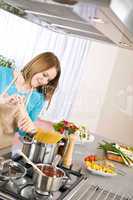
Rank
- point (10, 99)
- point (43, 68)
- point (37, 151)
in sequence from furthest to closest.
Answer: point (43, 68)
point (10, 99)
point (37, 151)

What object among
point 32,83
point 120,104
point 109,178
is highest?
point 32,83

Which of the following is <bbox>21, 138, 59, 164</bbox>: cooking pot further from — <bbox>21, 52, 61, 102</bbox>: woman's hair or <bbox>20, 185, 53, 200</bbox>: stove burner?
<bbox>21, 52, 61, 102</bbox>: woman's hair

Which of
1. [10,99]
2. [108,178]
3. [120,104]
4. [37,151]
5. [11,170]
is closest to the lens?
[11,170]

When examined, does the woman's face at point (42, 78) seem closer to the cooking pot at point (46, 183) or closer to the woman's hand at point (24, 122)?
the woman's hand at point (24, 122)

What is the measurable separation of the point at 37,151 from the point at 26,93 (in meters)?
0.60

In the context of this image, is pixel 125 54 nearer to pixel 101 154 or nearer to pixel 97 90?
pixel 97 90

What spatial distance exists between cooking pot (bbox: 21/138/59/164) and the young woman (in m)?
0.43

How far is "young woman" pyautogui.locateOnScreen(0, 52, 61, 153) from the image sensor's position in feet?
5.64

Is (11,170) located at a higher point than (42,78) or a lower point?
lower

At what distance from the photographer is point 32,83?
180cm

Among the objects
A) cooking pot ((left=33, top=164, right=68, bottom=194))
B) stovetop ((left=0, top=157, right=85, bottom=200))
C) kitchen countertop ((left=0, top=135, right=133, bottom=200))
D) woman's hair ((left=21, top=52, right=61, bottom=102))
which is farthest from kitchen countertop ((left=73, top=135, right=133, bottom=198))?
woman's hair ((left=21, top=52, right=61, bottom=102))

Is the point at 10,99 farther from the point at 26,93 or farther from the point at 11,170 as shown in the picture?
the point at 11,170

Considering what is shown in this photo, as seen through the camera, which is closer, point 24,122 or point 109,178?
point 109,178

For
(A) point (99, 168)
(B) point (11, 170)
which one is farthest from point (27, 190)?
(A) point (99, 168)
